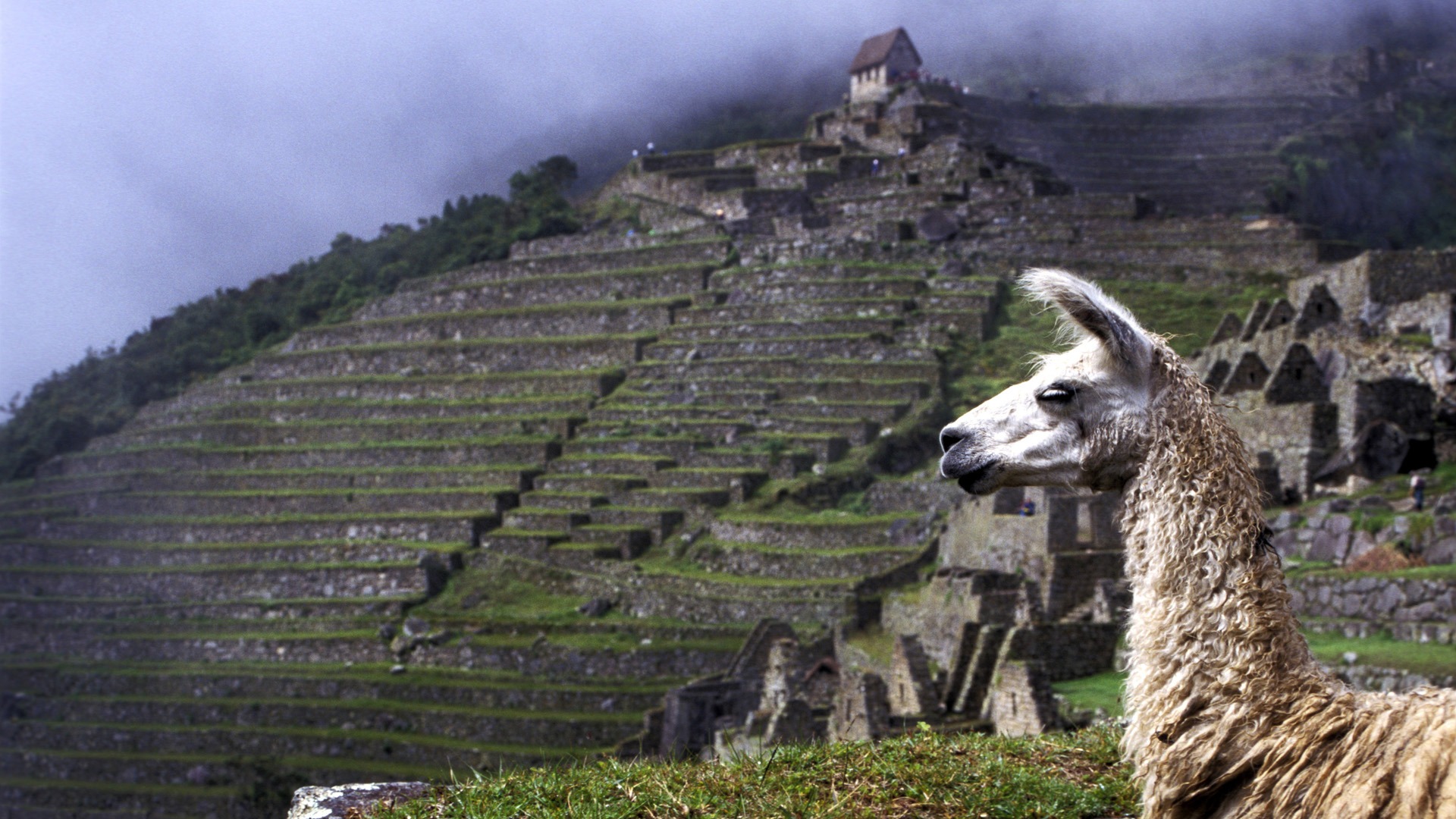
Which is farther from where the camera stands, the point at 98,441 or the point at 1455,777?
the point at 98,441

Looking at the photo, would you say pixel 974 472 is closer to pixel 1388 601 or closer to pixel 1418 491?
pixel 1388 601

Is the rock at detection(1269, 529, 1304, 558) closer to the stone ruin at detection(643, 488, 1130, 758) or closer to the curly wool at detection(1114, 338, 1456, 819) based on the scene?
the stone ruin at detection(643, 488, 1130, 758)

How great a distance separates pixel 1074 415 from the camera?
10.8ft

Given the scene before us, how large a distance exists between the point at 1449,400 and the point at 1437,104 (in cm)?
3477

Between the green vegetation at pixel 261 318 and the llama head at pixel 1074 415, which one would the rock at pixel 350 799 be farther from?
the green vegetation at pixel 261 318

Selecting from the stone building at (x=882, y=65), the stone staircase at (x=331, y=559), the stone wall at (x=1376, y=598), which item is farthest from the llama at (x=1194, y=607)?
the stone building at (x=882, y=65)

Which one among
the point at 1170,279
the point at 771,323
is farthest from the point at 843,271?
the point at 1170,279

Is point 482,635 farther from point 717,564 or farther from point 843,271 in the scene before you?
point 843,271

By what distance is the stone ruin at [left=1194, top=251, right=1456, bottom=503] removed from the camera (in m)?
15.5

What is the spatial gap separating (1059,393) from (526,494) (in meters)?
26.4

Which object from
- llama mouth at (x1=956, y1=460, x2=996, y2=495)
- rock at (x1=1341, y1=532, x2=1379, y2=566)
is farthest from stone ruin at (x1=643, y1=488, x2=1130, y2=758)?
llama mouth at (x1=956, y1=460, x2=996, y2=495)

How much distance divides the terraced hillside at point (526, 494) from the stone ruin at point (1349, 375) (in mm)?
5896

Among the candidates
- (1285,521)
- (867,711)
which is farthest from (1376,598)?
(867,711)

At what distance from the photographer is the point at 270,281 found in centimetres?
5375
